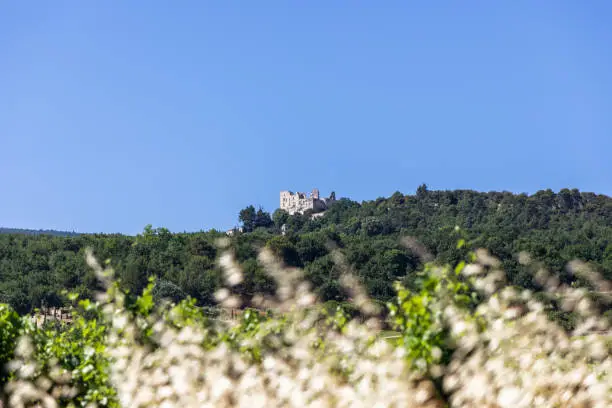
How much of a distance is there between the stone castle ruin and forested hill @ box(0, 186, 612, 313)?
2830cm

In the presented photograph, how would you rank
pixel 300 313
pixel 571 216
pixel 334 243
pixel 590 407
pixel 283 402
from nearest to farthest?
1. pixel 283 402
2. pixel 590 407
3. pixel 300 313
4. pixel 334 243
5. pixel 571 216

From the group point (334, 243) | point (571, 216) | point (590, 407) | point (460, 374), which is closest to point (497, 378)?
point (460, 374)

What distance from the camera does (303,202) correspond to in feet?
473

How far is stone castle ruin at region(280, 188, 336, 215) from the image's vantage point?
5571 inches

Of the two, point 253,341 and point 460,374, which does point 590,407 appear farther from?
point 253,341

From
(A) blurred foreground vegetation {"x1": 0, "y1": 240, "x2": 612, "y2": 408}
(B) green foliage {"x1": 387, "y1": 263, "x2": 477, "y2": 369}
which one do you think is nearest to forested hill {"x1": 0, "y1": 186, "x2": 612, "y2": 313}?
(A) blurred foreground vegetation {"x1": 0, "y1": 240, "x2": 612, "y2": 408}

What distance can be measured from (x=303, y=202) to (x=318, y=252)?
6713 cm

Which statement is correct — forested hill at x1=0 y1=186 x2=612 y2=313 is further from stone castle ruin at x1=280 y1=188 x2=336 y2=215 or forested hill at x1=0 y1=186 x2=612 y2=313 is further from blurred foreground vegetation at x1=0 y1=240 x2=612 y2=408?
blurred foreground vegetation at x1=0 y1=240 x2=612 y2=408

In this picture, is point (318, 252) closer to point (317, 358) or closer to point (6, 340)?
point (6, 340)

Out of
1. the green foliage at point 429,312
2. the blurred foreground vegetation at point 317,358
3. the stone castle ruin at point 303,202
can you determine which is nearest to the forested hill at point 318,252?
the stone castle ruin at point 303,202

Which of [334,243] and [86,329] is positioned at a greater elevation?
[334,243]

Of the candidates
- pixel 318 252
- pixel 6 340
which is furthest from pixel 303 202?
pixel 6 340

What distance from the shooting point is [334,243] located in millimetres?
80812

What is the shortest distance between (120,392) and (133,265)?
59442mm
